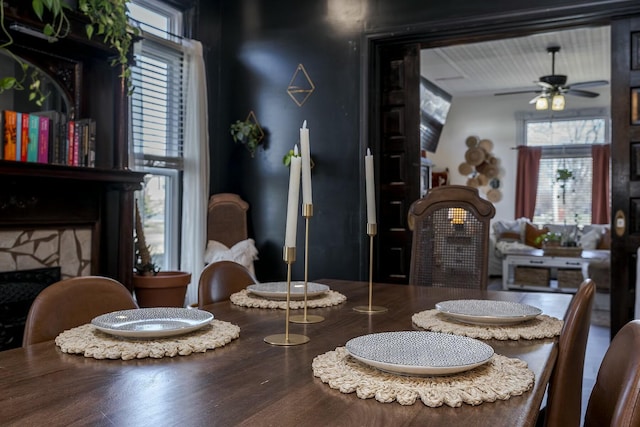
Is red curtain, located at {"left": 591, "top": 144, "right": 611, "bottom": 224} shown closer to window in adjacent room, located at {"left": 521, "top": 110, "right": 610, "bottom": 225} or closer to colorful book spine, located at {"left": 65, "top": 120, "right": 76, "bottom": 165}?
window in adjacent room, located at {"left": 521, "top": 110, "right": 610, "bottom": 225}

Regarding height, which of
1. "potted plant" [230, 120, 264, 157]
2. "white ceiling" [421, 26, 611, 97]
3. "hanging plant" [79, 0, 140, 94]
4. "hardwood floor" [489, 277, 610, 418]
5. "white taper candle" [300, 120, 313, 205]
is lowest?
"hardwood floor" [489, 277, 610, 418]

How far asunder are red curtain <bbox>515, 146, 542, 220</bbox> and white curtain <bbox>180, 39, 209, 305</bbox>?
6435 millimetres

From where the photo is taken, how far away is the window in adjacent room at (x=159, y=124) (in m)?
3.73

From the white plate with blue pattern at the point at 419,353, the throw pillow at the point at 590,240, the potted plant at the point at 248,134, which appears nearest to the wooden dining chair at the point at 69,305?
the white plate with blue pattern at the point at 419,353

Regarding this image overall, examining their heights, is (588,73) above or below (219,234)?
above

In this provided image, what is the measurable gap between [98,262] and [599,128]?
7.96 metres

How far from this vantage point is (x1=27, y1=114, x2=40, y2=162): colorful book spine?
8.82ft

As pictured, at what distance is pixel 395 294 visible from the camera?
192 centimetres

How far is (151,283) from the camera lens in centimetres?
330

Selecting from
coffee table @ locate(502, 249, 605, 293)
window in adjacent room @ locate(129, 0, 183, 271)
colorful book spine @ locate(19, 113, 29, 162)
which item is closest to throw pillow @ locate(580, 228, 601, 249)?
coffee table @ locate(502, 249, 605, 293)

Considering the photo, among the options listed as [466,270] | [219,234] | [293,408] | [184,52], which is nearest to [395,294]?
[466,270]

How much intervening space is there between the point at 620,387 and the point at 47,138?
8.85 ft

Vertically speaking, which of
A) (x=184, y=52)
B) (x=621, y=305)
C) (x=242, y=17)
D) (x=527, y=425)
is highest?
(x=242, y=17)

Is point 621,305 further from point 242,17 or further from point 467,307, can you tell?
point 242,17
